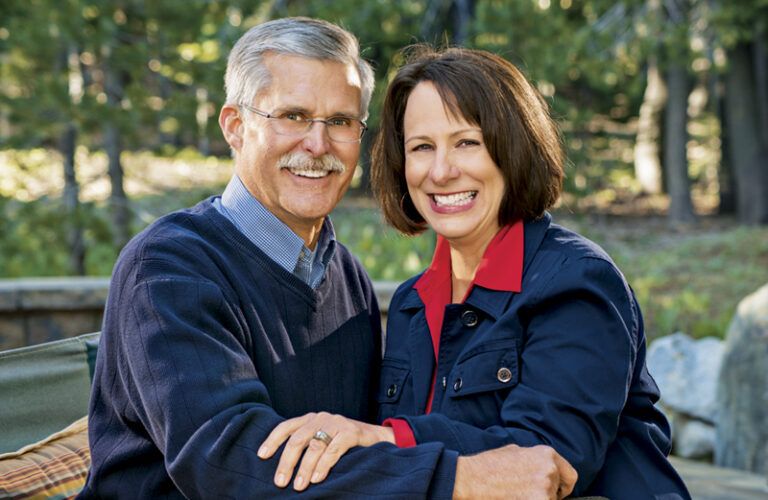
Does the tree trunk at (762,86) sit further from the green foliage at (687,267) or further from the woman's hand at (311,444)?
the woman's hand at (311,444)

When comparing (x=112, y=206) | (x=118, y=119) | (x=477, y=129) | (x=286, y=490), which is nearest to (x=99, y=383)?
(x=286, y=490)

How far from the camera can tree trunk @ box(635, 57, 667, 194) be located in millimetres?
15961

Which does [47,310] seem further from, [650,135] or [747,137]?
[650,135]

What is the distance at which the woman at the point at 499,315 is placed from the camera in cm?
193

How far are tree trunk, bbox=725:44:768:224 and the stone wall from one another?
11173 mm

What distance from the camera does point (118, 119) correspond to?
617 centimetres

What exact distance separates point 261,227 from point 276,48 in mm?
456

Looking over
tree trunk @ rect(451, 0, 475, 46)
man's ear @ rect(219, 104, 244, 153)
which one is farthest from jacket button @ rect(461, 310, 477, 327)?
tree trunk @ rect(451, 0, 475, 46)

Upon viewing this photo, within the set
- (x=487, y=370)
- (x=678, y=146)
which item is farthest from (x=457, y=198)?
(x=678, y=146)

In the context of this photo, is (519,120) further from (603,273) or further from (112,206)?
(112,206)

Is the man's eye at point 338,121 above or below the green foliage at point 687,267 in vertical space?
above

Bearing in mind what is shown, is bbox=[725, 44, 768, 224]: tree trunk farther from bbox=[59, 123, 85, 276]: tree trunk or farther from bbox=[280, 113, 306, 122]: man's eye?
bbox=[280, 113, 306, 122]: man's eye

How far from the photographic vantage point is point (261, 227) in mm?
2359

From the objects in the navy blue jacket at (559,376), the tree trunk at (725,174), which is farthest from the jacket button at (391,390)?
the tree trunk at (725,174)
